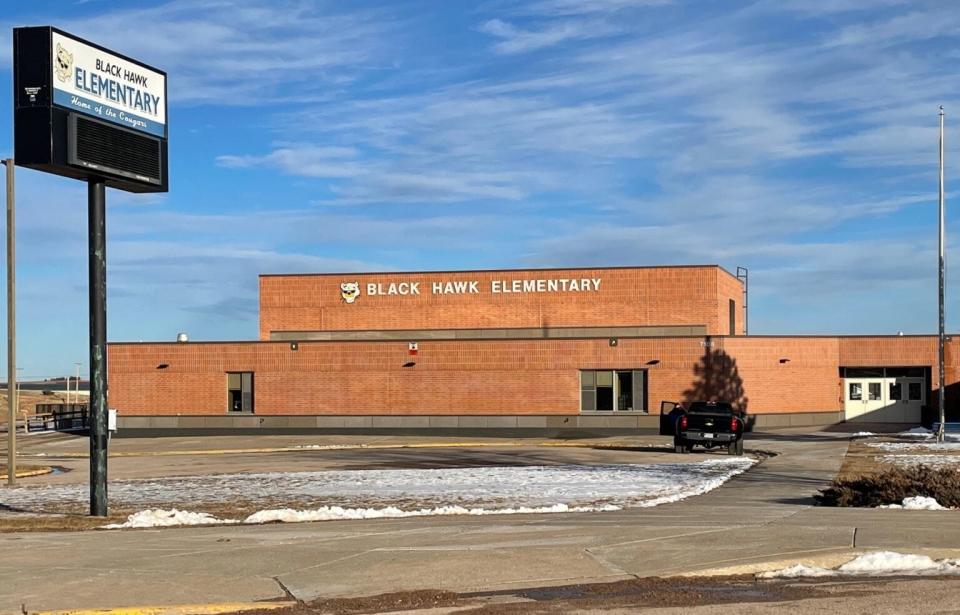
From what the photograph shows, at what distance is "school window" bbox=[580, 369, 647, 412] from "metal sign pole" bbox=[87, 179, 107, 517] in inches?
1442

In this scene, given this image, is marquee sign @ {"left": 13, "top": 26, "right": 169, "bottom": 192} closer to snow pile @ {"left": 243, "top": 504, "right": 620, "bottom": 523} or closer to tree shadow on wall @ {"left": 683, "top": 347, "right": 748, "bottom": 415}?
snow pile @ {"left": 243, "top": 504, "right": 620, "bottom": 523}

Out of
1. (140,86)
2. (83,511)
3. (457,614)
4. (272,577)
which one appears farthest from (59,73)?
(457,614)

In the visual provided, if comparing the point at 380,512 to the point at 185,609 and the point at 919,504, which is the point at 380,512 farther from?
the point at 919,504

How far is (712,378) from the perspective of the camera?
52.7 meters

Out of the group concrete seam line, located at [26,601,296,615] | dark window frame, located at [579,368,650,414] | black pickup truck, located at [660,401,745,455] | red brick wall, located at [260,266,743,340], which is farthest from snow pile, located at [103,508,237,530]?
red brick wall, located at [260,266,743,340]

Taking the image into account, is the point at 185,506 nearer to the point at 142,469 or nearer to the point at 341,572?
the point at 341,572

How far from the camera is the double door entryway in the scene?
189 feet

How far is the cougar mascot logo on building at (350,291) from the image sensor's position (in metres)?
63.1

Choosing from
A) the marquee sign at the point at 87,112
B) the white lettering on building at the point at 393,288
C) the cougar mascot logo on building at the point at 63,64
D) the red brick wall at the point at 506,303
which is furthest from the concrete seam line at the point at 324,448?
the cougar mascot logo on building at the point at 63,64

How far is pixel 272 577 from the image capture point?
12.3 m

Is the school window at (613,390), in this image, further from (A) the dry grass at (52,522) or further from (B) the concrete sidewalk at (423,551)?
(A) the dry grass at (52,522)

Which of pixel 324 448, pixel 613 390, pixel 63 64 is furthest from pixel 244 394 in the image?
pixel 63 64

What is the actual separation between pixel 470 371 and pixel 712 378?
445 inches

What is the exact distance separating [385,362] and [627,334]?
1303 cm
